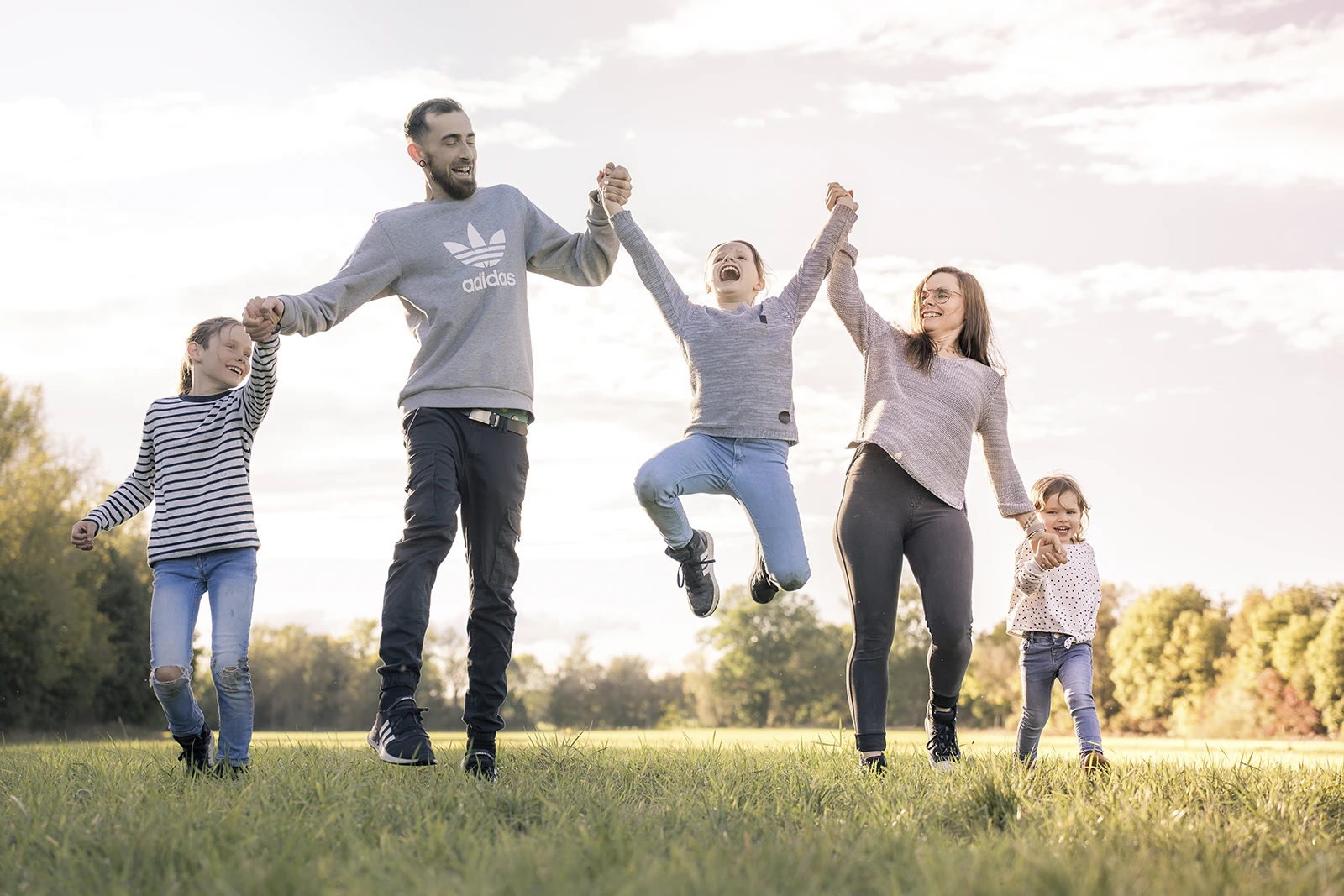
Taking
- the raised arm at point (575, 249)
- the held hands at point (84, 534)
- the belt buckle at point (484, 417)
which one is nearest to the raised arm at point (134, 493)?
the held hands at point (84, 534)

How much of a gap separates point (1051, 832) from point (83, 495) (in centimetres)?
3254

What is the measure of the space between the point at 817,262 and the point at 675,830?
3.43 metres

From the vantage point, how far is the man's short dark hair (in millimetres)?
5508

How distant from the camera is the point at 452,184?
Result: 558cm

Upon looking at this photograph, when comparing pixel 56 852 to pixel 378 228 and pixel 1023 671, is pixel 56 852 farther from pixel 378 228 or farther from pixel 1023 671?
pixel 1023 671

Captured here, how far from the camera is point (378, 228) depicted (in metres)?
5.61

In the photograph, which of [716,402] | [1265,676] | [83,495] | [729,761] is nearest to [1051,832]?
[729,761]

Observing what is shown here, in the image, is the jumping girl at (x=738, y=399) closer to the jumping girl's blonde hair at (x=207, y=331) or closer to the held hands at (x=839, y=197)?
the held hands at (x=839, y=197)

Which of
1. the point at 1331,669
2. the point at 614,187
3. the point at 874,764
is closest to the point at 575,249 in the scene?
the point at 614,187

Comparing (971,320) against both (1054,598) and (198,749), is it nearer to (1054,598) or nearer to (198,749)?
(1054,598)

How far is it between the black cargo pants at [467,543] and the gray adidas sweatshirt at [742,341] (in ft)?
3.91

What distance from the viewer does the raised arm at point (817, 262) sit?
5.94 meters

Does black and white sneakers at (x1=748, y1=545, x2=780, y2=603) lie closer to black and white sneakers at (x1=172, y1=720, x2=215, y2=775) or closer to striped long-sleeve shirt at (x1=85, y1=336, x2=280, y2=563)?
striped long-sleeve shirt at (x1=85, y1=336, x2=280, y2=563)

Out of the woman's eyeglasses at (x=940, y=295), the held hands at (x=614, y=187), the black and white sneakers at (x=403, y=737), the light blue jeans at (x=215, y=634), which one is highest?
the held hands at (x=614, y=187)
